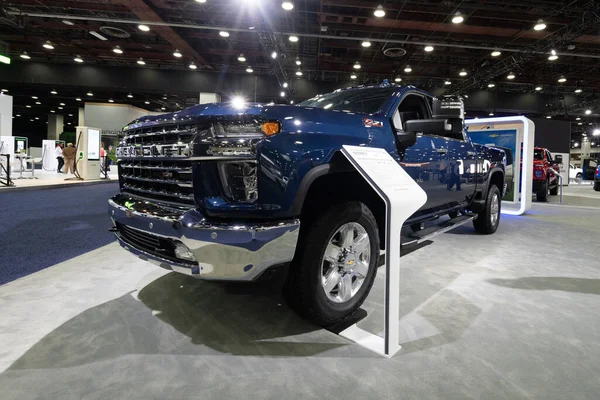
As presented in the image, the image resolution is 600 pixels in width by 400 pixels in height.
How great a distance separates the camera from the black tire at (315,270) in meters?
1.98

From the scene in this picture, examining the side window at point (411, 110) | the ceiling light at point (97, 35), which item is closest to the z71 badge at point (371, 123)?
the side window at point (411, 110)

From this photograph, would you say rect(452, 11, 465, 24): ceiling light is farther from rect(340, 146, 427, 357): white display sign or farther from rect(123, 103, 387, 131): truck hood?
rect(340, 146, 427, 357): white display sign

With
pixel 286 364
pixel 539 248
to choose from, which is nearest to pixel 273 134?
pixel 286 364

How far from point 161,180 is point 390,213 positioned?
1.33 m

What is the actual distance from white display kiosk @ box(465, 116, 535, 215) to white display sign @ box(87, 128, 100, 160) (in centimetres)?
1286

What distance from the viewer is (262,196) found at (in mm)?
1797

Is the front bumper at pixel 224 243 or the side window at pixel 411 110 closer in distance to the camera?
the front bumper at pixel 224 243

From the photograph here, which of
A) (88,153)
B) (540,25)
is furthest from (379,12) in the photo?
(88,153)

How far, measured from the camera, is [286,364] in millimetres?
1763

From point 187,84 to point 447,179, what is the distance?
53.8 ft

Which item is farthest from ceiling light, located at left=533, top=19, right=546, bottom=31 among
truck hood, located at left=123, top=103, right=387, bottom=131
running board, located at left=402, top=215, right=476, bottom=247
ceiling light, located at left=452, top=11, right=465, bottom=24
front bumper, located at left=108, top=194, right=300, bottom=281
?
front bumper, located at left=108, top=194, right=300, bottom=281

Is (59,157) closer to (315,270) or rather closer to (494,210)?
(494,210)

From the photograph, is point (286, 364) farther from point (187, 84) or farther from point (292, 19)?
point (187, 84)

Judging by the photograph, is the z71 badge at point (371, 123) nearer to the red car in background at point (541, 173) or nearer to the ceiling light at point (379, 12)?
the ceiling light at point (379, 12)
